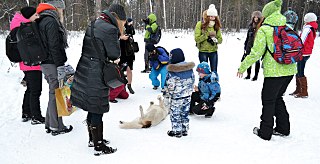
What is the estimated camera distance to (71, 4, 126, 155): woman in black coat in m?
2.84

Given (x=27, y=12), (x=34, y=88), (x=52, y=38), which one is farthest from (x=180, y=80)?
(x=27, y=12)

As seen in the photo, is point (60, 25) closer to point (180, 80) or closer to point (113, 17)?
point (113, 17)

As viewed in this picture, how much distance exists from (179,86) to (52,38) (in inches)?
74.1

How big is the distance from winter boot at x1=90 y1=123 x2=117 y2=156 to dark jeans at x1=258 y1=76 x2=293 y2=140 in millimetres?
2283

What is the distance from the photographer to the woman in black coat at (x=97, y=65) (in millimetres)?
2838

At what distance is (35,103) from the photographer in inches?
155

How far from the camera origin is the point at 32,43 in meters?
3.39

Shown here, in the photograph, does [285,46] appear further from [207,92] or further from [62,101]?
[62,101]

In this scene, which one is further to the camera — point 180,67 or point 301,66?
point 301,66

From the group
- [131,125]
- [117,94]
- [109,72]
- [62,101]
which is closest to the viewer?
[109,72]

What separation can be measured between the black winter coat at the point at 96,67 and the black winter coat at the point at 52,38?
541mm

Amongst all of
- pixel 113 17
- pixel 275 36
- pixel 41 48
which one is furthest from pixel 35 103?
pixel 275 36

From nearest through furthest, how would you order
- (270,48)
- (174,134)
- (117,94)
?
(270,48), (174,134), (117,94)

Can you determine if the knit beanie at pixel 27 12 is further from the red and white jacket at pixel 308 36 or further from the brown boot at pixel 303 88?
the brown boot at pixel 303 88
